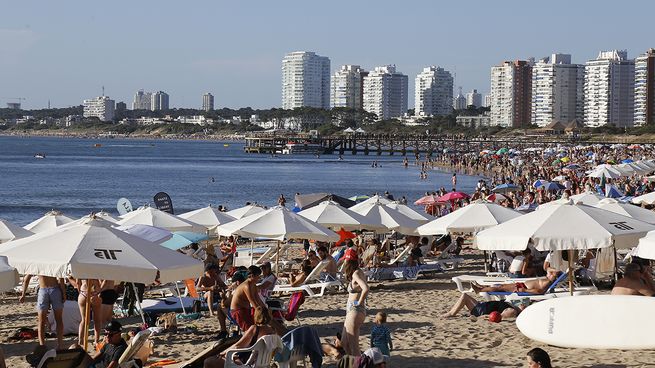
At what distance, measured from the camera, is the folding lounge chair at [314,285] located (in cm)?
1488

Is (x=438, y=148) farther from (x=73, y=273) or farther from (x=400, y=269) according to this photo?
(x=73, y=273)

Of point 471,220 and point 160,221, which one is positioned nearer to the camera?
point 471,220

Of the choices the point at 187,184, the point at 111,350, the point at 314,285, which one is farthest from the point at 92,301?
the point at 187,184

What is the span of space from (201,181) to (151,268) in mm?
65613

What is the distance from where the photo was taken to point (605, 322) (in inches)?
372

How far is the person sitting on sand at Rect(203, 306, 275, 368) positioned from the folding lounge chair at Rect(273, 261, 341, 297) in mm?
5273

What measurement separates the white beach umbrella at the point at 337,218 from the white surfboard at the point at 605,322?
328 inches

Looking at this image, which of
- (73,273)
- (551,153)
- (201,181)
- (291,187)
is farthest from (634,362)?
(551,153)

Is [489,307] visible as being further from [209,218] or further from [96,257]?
[209,218]

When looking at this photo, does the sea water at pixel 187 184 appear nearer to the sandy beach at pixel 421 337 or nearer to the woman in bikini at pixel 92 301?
the sandy beach at pixel 421 337

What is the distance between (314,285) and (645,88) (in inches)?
7073

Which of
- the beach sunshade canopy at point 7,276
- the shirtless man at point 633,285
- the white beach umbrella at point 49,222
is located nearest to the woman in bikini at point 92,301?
the beach sunshade canopy at point 7,276

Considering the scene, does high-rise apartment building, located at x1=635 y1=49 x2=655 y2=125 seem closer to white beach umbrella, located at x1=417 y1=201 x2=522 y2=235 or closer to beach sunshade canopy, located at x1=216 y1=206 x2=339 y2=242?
white beach umbrella, located at x1=417 y1=201 x2=522 y2=235

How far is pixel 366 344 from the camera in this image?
10906 mm
